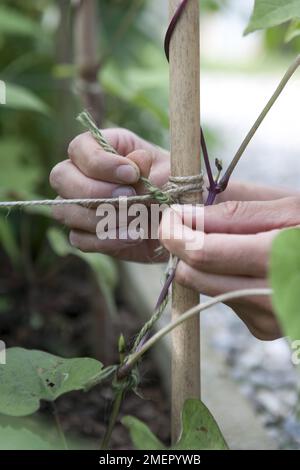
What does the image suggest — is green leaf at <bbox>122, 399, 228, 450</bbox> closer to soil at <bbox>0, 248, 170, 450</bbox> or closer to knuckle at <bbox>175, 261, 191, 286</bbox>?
knuckle at <bbox>175, 261, 191, 286</bbox>

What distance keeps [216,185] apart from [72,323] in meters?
1.01

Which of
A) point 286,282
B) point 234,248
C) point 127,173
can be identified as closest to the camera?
point 286,282

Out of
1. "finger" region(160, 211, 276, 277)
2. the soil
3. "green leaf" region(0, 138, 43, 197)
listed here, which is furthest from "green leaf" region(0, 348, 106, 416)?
"green leaf" region(0, 138, 43, 197)

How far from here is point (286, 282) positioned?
459 millimetres

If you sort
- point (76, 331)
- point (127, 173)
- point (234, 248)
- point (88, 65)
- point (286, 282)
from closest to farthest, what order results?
point (286, 282) → point (234, 248) → point (127, 173) → point (88, 65) → point (76, 331)

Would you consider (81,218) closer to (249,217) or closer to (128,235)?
(128,235)

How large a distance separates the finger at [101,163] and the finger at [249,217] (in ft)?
0.29

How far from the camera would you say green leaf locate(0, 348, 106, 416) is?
2.06ft

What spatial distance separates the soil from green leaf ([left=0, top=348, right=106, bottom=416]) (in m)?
0.45

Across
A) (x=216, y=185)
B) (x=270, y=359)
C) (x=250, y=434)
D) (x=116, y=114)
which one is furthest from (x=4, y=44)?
(x=216, y=185)

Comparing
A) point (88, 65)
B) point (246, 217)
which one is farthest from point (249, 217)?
point (88, 65)

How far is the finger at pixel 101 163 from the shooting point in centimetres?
68

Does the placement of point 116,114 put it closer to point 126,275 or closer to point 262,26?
point 126,275

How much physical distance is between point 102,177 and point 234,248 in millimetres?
177
